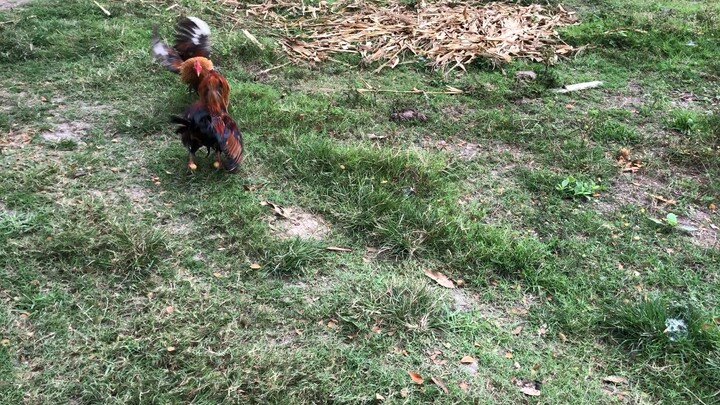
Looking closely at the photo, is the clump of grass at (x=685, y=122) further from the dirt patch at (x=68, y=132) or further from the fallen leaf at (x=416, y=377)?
the dirt patch at (x=68, y=132)

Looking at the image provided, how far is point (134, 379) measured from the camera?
7.84ft

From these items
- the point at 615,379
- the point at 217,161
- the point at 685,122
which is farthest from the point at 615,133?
the point at 217,161

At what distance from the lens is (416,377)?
2.52 meters

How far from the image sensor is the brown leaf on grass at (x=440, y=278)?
3.03 meters

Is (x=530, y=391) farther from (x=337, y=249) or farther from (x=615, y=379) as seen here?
(x=337, y=249)

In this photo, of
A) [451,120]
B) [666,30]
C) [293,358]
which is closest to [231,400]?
[293,358]

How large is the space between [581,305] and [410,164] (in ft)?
4.79

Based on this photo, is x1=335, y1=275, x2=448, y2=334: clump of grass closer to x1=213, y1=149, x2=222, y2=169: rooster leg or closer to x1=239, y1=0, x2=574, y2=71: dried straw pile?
x1=213, y1=149, x2=222, y2=169: rooster leg

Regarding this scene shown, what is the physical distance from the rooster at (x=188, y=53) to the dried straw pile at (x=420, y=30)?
3.74ft

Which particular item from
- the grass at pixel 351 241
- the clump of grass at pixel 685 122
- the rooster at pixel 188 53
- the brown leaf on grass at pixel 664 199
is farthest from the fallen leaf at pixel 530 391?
the clump of grass at pixel 685 122

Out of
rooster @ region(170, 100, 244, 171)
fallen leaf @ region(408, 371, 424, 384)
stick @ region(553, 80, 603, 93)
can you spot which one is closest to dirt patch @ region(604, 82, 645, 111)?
stick @ region(553, 80, 603, 93)

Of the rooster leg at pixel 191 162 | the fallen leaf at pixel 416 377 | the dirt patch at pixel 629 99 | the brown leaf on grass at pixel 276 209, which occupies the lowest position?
the fallen leaf at pixel 416 377

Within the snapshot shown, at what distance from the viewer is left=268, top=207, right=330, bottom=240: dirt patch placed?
3310 mm

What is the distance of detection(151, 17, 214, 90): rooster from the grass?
0.41 m
